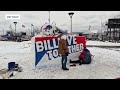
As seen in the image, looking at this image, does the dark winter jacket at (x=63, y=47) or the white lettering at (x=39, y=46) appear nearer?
the dark winter jacket at (x=63, y=47)

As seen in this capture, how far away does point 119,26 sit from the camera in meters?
61.5

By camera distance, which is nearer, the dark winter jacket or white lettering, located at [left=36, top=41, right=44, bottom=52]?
Result: the dark winter jacket
